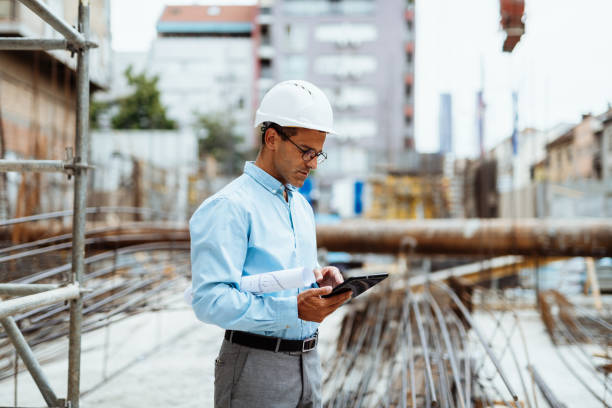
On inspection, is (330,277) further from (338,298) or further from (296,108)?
(296,108)

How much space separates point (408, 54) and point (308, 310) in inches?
1592

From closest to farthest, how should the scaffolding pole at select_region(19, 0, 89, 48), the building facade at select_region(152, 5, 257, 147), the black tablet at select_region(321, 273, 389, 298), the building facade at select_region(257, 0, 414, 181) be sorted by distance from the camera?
the black tablet at select_region(321, 273, 389, 298) < the scaffolding pole at select_region(19, 0, 89, 48) < the building facade at select_region(257, 0, 414, 181) < the building facade at select_region(152, 5, 257, 147)

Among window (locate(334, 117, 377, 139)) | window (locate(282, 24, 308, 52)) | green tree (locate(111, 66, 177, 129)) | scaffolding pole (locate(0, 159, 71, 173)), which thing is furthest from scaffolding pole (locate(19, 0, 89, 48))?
window (locate(282, 24, 308, 52))

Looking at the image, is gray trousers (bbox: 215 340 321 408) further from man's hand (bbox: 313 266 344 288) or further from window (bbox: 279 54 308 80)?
window (bbox: 279 54 308 80)

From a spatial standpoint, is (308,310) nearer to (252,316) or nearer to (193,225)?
(252,316)

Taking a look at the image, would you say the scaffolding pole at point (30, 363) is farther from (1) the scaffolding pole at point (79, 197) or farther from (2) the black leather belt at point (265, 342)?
(2) the black leather belt at point (265, 342)

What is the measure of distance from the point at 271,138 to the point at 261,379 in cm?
71

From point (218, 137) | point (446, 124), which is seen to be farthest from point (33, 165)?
point (218, 137)

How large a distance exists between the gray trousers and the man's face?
20.5 inches

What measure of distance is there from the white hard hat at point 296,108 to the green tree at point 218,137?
1299 inches

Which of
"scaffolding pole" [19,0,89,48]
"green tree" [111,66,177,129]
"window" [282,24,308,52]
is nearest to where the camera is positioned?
"scaffolding pole" [19,0,89,48]

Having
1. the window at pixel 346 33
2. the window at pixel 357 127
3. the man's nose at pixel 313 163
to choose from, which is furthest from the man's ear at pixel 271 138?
the window at pixel 346 33

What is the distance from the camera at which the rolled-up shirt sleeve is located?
1538 mm

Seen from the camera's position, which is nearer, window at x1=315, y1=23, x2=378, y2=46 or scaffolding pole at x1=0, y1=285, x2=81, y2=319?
scaffolding pole at x1=0, y1=285, x2=81, y2=319
